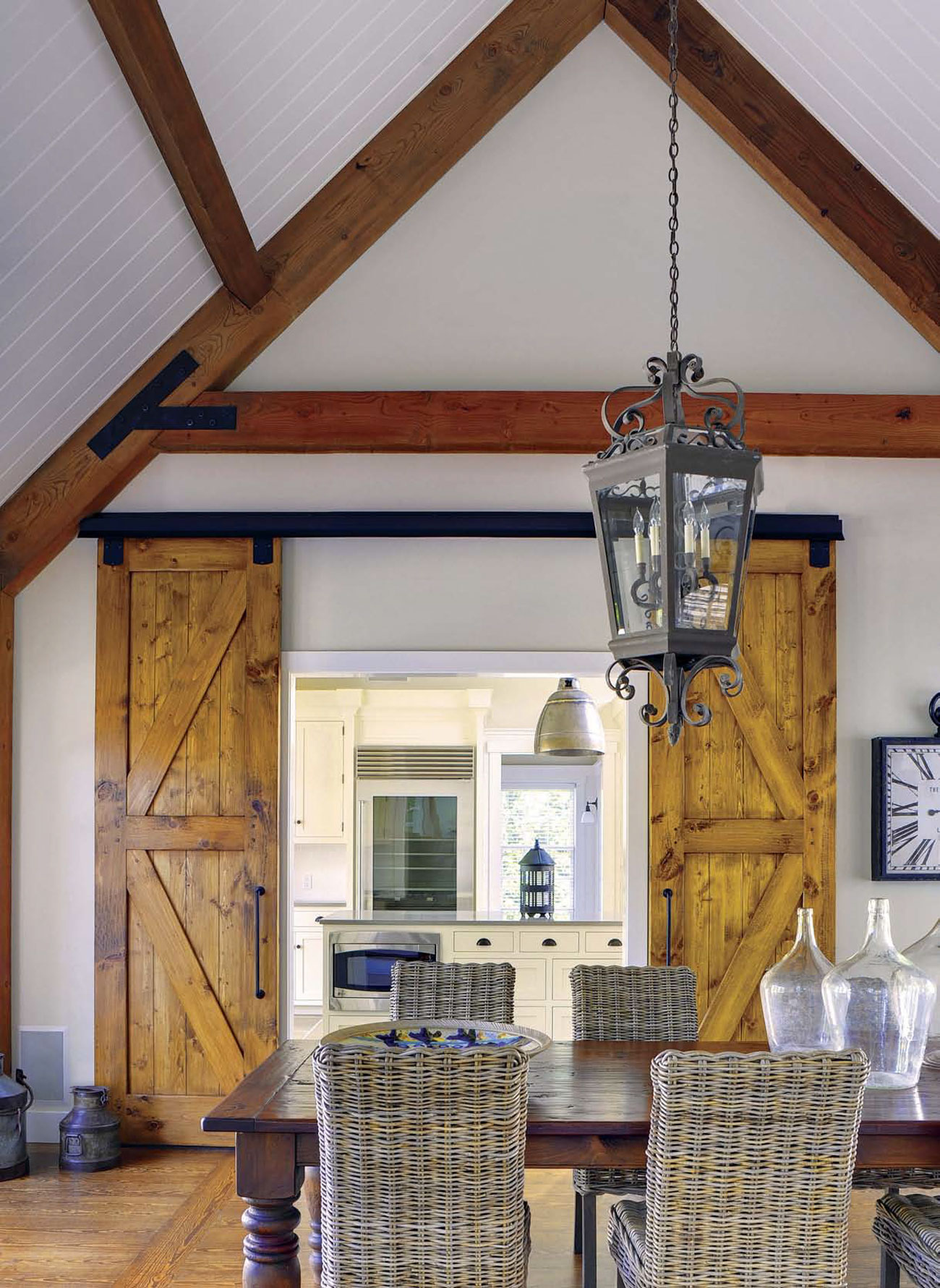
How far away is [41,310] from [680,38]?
278 cm

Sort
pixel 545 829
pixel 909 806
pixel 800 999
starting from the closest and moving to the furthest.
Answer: pixel 800 999, pixel 909 806, pixel 545 829

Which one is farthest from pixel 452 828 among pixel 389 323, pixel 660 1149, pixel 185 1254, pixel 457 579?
pixel 660 1149

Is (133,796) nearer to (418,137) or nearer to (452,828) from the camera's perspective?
(418,137)

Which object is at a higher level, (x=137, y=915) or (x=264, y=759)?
(x=264, y=759)

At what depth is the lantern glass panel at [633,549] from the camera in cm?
265

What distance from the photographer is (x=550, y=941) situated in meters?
6.45

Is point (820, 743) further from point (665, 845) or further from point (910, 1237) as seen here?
point (910, 1237)

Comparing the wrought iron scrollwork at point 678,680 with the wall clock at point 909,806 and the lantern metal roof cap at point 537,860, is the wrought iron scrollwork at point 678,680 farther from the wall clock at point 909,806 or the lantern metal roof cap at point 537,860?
the lantern metal roof cap at point 537,860

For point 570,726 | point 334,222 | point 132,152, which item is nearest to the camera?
point 132,152

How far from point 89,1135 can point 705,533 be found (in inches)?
153

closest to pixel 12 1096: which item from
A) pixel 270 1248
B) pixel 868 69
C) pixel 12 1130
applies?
pixel 12 1130

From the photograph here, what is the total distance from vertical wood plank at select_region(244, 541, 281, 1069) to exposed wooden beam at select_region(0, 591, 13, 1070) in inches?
40.6

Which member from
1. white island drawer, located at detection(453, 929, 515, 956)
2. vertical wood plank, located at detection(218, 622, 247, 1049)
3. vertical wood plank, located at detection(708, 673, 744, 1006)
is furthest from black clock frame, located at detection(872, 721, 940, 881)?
vertical wood plank, located at detection(218, 622, 247, 1049)

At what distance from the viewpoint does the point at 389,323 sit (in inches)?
222
